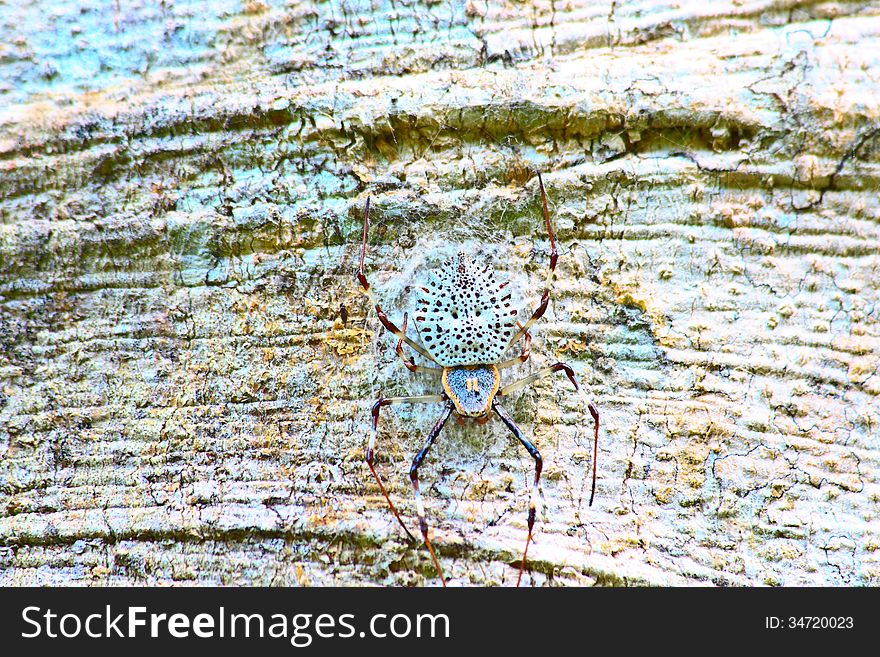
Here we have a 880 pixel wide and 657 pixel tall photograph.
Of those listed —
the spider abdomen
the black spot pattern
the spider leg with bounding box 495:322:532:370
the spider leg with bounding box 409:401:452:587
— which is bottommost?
the spider leg with bounding box 409:401:452:587

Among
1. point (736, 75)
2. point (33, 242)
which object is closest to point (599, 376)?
point (736, 75)

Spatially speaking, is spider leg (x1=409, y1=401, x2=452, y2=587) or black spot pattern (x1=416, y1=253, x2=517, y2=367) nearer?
spider leg (x1=409, y1=401, x2=452, y2=587)

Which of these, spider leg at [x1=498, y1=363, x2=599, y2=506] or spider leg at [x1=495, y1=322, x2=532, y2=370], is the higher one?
spider leg at [x1=495, y1=322, x2=532, y2=370]

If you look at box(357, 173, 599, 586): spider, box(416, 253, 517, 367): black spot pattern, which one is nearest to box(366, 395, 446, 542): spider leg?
box(357, 173, 599, 586): spider

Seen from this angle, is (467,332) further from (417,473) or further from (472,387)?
(417,473)

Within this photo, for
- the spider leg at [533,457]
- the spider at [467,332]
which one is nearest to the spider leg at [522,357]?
the spider at [467,332]

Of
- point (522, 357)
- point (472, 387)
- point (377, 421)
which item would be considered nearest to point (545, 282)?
point (522, 357)

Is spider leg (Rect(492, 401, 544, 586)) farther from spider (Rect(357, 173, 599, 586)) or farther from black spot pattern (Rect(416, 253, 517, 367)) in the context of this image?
black spot pattern (Rect(416, 253, 517, 367))

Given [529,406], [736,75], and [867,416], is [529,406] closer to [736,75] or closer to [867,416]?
[867,416]
